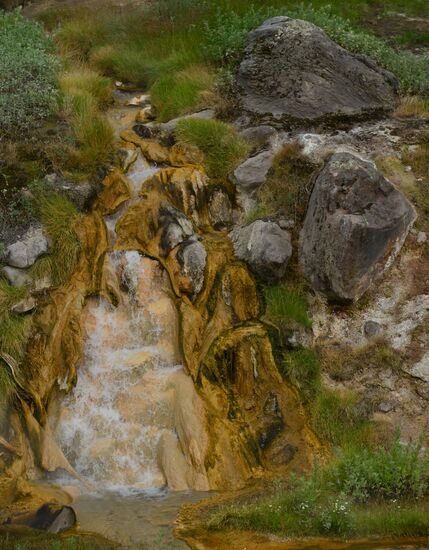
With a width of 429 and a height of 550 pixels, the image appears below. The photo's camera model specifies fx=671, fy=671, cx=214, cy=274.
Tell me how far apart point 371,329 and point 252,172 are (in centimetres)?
362

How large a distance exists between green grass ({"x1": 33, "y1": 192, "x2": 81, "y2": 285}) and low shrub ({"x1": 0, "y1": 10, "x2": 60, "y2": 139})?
2.30 m

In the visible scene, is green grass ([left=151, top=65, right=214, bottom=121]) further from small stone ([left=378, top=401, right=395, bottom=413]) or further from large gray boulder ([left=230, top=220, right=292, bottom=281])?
small stone ([left=378, top=401, right=395, bottom=413])

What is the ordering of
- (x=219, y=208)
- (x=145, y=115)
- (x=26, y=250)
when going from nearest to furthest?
(x=26, y=250)
(x=219, y=208)
(x=145, y=115)

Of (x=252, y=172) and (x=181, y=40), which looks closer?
(x=252, y=172)

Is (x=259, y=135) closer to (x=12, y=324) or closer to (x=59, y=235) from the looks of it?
(x=59, y=235)

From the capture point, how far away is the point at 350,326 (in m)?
9.75

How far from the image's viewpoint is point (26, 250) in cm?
998

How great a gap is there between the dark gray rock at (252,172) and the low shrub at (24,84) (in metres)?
4.00

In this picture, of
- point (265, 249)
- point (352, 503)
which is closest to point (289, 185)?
point (265, 249)

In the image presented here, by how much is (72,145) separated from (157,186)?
6.15ft

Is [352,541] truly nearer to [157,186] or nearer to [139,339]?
[139,339]

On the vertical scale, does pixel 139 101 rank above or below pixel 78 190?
above

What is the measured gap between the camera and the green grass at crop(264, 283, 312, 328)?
382 inches

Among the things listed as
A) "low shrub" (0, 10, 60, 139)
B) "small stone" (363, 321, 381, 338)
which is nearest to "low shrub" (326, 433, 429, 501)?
"small stone" (363, 321, 381, 338)
